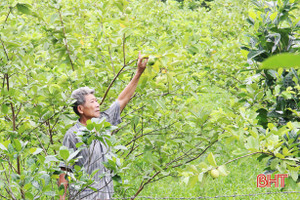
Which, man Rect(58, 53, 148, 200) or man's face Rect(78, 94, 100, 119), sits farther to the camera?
man's face Rect(78, 94, 100, 119)

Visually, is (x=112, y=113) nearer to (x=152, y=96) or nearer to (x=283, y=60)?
(x=152, y=96)

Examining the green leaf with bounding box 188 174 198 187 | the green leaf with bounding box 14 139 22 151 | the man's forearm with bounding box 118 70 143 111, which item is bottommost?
the green leaf with bounding box 188 174 198 187

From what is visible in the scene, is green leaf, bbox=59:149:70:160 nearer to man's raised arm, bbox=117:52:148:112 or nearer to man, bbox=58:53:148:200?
man, bbox=58:53:148:200

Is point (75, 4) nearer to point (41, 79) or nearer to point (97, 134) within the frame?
point (41, 79)

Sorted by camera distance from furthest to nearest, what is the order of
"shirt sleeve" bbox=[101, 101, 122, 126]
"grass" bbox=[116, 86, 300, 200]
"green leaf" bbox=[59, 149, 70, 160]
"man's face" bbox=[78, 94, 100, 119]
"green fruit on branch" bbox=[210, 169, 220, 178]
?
"grass" bbox=[116, 86, 300, 200] < "shirt sleeve" bbox=[101, 101, 122, 126] < "man's face" bbox=[78, 94, 100, 119] < "green fruit on branch" bbox=[210, 169, 220, 178] < "green leaf" bbox=[59, 149, 70, 160]

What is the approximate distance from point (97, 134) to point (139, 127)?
1812mm

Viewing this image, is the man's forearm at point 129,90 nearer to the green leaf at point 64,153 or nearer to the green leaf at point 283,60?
the green leaf at point 64,153

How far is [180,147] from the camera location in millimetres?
3428

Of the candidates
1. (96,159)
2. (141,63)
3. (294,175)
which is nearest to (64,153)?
(96,159)

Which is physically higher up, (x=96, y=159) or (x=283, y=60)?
(x=283, y=60)

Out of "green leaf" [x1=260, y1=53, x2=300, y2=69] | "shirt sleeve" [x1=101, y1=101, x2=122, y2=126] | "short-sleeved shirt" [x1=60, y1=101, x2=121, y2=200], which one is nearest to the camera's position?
"green leaf" [x1=260, y1=53, x2=300, y2=69]

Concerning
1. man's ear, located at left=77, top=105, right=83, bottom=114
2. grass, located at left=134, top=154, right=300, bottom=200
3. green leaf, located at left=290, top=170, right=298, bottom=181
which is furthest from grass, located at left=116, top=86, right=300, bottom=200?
green leaf, located at left=290, top=170, right=298, bottom=181

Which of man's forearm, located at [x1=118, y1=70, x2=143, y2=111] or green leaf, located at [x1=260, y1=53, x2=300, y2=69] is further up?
green leaf, located at [x1=260, y1=53, x2=300, y2=69]

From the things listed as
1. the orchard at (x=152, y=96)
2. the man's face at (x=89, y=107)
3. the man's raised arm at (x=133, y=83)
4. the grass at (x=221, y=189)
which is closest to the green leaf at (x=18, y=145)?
the orchard at (x=152, y=96)
